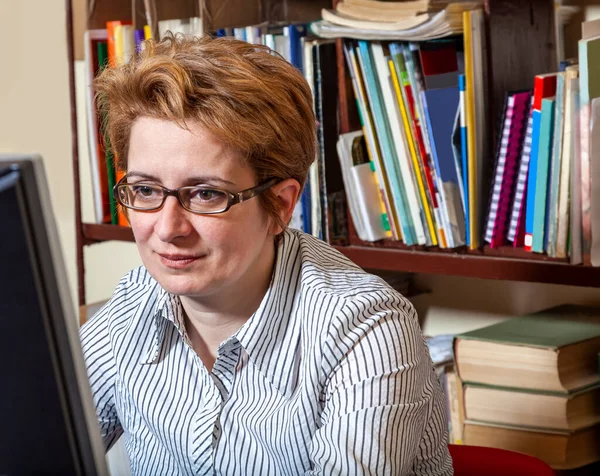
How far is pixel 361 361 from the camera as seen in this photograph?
3.51 ft

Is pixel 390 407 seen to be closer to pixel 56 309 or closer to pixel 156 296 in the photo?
pixel 156 296

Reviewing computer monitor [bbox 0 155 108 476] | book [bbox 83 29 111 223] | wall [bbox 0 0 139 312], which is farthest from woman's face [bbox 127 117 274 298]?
wall [bbox 0 0 139 312]

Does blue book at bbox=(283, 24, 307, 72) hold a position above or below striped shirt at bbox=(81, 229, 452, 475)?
above

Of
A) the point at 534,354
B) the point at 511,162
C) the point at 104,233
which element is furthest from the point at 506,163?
the point at 104,233

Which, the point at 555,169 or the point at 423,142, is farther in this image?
the point at 423,142

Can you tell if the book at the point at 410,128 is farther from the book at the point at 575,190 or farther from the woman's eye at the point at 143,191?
the woman's eye at the point at 143,191

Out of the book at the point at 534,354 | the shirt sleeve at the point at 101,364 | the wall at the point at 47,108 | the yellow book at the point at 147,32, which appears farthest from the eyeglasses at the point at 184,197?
the wall at the point at 47,108

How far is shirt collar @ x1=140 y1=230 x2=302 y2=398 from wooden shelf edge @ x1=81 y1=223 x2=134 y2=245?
34.9 inches

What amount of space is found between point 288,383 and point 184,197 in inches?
10.5

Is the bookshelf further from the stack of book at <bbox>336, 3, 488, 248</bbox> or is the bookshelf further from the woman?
the woman

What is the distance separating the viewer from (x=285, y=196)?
121cm

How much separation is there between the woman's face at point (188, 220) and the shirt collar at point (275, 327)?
0.07 metres

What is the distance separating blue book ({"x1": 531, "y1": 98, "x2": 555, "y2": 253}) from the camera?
1.45 m

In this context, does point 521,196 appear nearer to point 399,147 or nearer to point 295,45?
point 399,147
